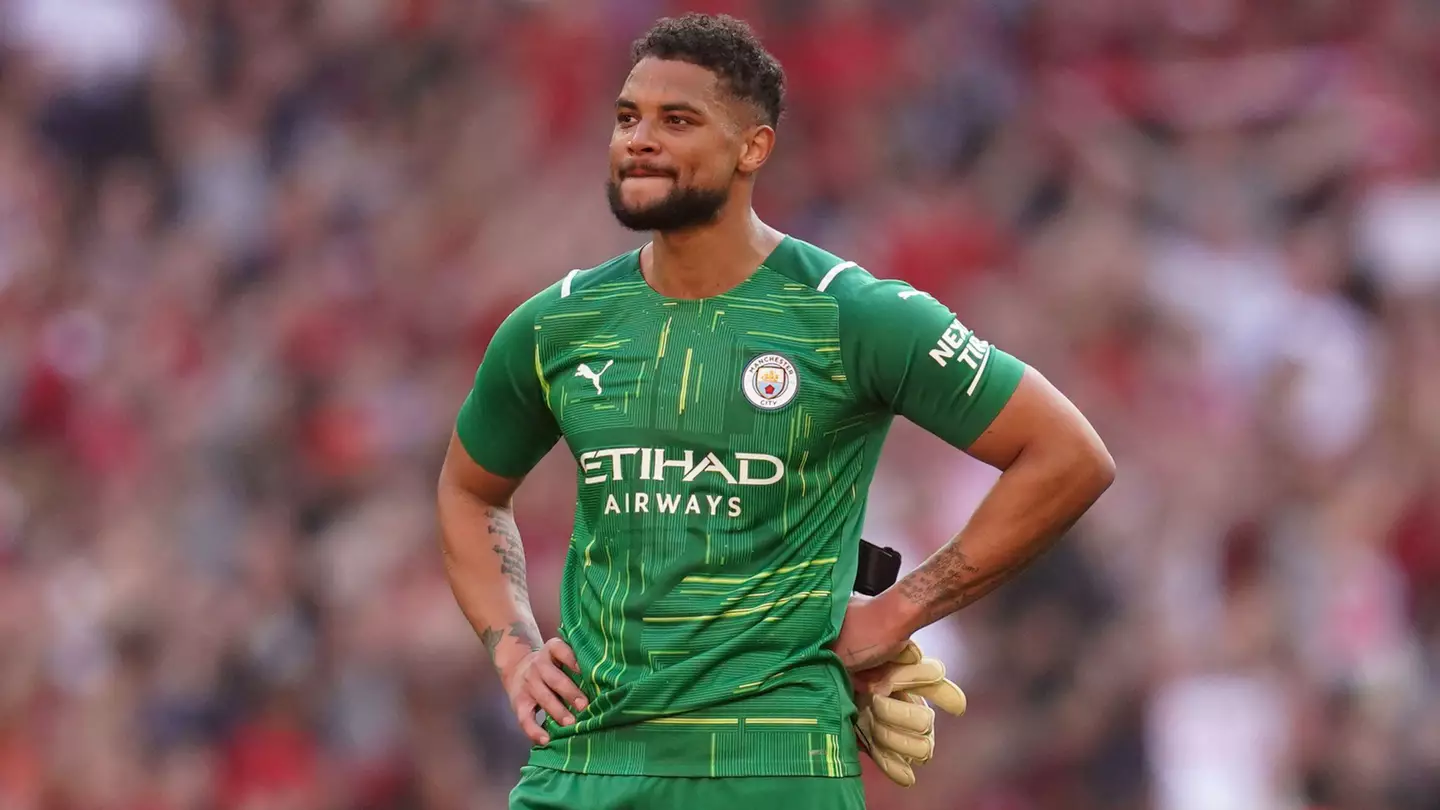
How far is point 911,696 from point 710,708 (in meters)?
0.49

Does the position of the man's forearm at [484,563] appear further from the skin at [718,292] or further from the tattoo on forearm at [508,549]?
the skin at [718,292]

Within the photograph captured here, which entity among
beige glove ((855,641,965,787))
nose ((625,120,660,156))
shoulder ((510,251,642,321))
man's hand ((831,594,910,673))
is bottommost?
beige glove ((855,641,965,787))

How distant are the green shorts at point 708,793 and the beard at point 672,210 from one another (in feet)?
3.31

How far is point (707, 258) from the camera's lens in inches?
148

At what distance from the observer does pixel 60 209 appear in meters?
9.07

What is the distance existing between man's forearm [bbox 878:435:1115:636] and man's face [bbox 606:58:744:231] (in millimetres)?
757

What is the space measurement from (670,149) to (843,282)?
1.32 ft

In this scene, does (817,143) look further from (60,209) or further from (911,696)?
(911,696)

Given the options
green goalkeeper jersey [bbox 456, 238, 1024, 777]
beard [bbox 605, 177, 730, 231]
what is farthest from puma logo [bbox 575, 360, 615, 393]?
beard [bbox 605, 177, 730, 231]

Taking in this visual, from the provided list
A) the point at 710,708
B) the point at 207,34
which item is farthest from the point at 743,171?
the point at 207,34

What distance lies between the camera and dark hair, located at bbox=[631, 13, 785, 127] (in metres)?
3.75

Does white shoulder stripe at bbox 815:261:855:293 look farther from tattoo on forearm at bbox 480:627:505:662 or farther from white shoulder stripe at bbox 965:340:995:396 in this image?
Answer: tattoo on forearm at bbox 480:627:505:662

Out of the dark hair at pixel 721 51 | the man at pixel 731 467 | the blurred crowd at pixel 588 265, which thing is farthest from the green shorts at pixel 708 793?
the blurred crowd at pixel 588 265

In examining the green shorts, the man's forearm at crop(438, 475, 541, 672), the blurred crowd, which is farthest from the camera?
the blurred crowd
